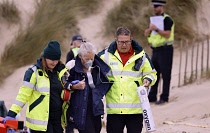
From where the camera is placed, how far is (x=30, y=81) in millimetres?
6785

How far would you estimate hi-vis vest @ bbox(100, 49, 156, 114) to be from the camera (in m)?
7.03

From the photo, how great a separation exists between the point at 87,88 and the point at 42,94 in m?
0.50

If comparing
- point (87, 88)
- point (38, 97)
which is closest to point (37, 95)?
point (38, 97)

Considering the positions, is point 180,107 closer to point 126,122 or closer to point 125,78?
point 126,122

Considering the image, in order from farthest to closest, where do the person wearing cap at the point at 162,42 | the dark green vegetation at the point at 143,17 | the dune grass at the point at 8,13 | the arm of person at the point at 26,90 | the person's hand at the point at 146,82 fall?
the dune grass at the point at 8,13
the dark green vegetation at the point at 143,17
the person wearing cap at the point at 162,42
the person's hand at the point at 146,82
the arm of person at the point at 26,90

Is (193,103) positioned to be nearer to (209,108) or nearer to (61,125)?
(209,108)

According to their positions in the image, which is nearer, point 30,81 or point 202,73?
point 30,81

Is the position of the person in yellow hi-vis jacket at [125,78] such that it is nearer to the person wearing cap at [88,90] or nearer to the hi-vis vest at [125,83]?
the hi-vis vest at [125,83]

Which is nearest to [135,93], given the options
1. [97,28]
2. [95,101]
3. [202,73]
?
[95,101]

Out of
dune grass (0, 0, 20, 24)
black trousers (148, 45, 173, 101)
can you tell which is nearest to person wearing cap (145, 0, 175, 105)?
black trousers (148, 45, 173, 101)

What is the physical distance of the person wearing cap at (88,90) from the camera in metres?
7.02

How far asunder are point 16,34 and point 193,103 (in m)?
6.50

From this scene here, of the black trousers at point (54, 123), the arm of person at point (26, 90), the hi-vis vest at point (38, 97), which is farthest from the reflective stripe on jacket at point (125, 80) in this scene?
the arm of person at point (26, 90)

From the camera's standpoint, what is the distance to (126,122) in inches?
284
